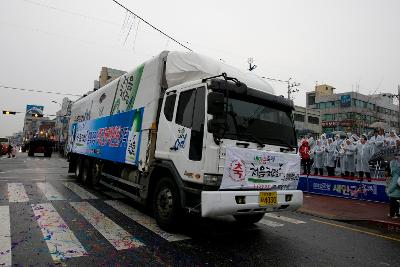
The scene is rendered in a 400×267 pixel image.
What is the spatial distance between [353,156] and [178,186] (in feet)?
44.1

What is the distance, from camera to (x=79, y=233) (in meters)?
5.76

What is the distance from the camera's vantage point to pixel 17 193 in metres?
9.51

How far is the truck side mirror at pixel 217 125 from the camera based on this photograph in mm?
5195

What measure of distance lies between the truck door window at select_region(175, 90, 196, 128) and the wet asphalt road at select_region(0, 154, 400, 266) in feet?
5.95

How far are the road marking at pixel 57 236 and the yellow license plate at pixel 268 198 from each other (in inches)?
115

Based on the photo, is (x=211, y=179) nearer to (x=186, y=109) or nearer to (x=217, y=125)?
(x=217, y=125)

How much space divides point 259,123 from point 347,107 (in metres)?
69.7

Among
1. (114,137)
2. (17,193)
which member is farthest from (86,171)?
(114,137)

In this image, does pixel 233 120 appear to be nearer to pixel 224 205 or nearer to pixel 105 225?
pixel 224 205

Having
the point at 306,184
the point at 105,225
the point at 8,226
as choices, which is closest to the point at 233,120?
the point at 105,225

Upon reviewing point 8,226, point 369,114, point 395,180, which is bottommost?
point 8,226

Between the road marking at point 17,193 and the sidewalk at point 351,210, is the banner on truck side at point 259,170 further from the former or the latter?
the road marking at point 17,193

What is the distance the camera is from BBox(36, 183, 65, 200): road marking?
29.9 ft

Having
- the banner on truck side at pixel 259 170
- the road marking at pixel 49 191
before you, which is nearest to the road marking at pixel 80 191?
the road marking at pixel 49 191
